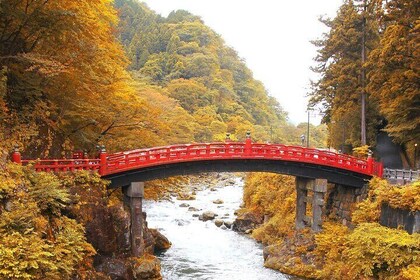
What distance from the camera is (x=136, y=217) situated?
2436 cm

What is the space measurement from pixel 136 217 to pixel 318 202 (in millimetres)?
12441

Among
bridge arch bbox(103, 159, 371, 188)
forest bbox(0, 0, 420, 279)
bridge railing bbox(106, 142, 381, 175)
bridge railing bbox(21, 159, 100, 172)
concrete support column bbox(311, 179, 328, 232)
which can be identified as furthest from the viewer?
concrete support column bbox(311, 179, 328, 232)

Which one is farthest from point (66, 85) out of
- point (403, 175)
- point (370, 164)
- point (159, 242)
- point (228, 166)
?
point (403, 175)

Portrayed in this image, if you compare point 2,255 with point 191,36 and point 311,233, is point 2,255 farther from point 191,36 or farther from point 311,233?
point 191,36

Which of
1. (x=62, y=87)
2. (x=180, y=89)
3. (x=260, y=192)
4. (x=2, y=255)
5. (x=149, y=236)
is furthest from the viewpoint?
(x=180, y=89)

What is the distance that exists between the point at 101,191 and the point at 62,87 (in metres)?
6.56

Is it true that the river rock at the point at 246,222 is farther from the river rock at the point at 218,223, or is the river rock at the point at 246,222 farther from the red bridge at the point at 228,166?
the red bridge at the point at 228,166

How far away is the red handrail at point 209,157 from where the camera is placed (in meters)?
22.9

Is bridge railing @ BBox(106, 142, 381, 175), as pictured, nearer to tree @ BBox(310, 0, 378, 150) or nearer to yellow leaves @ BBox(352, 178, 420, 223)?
yellow leaves @ BBox(352, 178, 420, 223)

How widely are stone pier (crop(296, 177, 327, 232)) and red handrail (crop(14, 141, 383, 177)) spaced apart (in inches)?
71.7

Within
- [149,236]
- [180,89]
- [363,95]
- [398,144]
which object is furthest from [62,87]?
[180,89]

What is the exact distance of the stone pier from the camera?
28.6 m

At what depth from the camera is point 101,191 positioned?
21609 mm

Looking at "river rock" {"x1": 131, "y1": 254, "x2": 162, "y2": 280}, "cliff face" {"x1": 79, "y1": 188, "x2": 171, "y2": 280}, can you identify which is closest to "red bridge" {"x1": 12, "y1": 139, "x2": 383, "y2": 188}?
"cliff face" {"x1": 79, "y1": 188, "x2": 171, "y2": 280}
